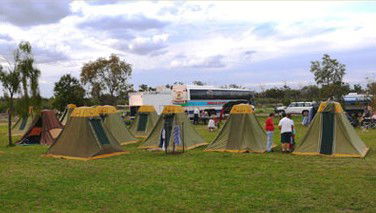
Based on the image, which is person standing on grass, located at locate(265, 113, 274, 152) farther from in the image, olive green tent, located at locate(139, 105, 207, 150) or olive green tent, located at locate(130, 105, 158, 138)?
olive green tent, located at locate(130, 105, 158, 138)

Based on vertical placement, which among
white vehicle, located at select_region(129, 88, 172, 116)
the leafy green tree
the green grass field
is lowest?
the green grass field

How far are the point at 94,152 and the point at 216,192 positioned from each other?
6.36 metres

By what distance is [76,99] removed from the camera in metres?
45.2

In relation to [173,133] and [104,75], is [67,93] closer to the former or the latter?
[104,75]

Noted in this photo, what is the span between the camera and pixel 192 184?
344 inches

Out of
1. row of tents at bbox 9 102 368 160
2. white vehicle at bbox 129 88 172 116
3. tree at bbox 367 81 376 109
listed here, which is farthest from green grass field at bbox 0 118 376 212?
white vehicle at bbox 129 88 172 116

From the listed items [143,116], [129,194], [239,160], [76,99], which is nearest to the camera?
[129,194]

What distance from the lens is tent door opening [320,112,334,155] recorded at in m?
12.6

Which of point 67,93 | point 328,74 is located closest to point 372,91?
point 328,74

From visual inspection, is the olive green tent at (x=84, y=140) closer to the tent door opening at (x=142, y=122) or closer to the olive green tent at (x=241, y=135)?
the olive green tent at (x=241, y=135)

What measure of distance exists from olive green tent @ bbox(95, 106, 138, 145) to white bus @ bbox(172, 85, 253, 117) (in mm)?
17032

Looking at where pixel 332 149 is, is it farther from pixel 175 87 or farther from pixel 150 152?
pixel 175 87

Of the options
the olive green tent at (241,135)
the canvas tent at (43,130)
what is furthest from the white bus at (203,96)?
the olive green tent at (241,135)

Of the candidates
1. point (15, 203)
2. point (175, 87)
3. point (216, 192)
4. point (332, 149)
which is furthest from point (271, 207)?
point (175, 87)
